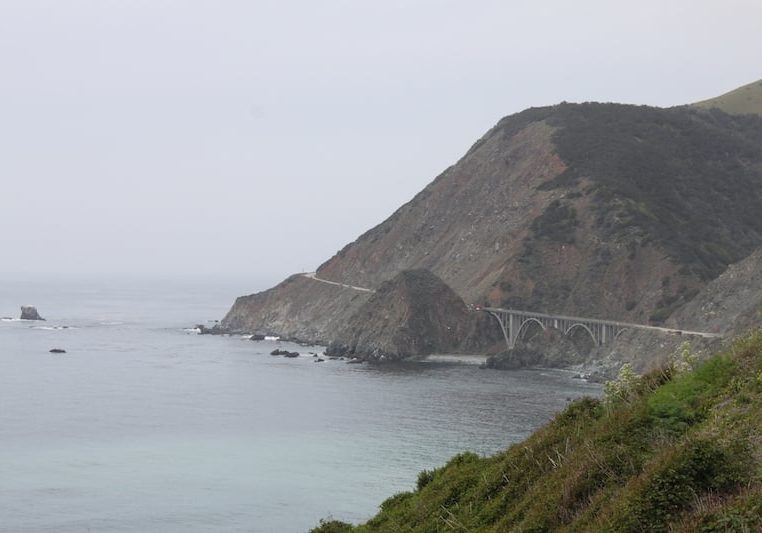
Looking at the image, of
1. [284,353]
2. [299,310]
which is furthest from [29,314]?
[284,353]

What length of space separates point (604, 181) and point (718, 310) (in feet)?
156

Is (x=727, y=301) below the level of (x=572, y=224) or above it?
below

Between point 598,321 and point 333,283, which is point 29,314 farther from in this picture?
point 598,321

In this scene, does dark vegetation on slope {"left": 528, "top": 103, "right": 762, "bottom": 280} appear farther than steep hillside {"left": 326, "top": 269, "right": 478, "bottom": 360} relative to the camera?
Yes

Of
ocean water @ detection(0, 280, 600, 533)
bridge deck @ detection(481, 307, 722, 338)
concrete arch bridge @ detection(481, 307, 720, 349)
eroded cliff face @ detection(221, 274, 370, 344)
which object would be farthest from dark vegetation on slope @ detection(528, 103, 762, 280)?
eroded cliff face @ detection(221, 274, 370, 344)

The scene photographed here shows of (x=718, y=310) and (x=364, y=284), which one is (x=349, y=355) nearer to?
(x=364, y=284)

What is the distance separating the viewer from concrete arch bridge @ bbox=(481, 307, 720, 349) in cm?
11269

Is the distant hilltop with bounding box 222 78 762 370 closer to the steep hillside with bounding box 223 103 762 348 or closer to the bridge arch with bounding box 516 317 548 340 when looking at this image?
the steep hillside with bounding box 223 103 762 348

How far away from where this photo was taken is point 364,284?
520 feet

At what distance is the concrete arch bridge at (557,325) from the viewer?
11269cm

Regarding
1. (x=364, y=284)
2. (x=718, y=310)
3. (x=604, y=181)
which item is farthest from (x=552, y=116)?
(x=718, y=310)

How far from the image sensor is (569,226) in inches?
5374

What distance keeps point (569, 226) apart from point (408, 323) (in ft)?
93.2

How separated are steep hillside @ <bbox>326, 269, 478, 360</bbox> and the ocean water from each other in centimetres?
625
